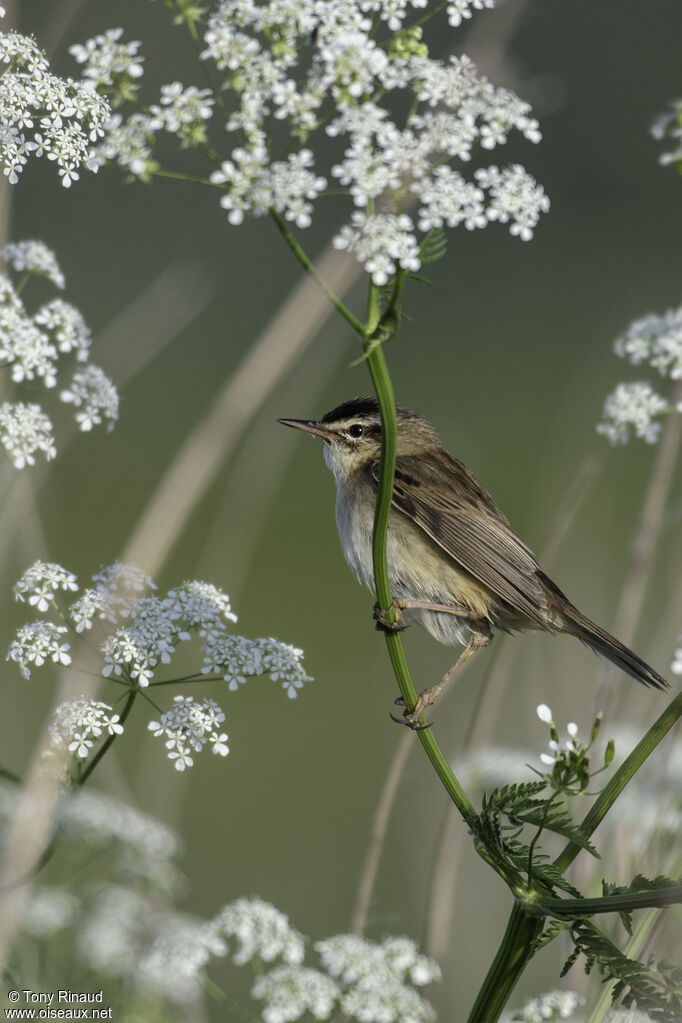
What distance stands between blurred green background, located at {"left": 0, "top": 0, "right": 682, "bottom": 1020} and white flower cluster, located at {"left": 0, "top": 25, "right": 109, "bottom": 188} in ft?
2.14

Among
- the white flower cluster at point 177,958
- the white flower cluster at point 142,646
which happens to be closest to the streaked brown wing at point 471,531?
the white flower cluster at point 142,646

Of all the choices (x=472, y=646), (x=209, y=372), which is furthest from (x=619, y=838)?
(x=209, y=372)

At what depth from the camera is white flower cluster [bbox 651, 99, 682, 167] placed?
1.38m

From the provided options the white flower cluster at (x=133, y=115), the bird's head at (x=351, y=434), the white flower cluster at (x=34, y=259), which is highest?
the bird's head at (x=351, y=434)

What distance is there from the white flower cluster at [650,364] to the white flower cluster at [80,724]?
42.1 inches

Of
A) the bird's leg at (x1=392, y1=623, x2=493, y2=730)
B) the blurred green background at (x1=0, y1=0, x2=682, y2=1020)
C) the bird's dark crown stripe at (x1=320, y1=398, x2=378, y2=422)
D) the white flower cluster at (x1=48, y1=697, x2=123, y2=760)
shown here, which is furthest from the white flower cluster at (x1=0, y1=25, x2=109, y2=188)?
the bird's dark crown stripe at (x1=320, y1=398, x2=378, y2=422)

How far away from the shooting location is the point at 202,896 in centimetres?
417

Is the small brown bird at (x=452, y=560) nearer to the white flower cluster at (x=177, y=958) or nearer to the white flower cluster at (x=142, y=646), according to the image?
the white flower cluster at (x=142, y=646)

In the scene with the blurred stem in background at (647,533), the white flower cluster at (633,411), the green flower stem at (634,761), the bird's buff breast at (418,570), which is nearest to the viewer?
the green flower stem at (634,761)

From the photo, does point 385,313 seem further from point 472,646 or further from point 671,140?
point 472,646

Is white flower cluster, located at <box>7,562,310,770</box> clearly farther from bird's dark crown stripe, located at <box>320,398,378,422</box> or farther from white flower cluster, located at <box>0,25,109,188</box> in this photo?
bird's dark crown stripe, located at <box>320,398,378,422</box>

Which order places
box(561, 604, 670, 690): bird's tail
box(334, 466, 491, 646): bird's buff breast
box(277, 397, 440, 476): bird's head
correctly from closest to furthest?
box(561, 604, 670, 690): bird's tail → box(334, 466, 491, 646): bird's buff breast → box(277, 397, 440, 476): bird's head

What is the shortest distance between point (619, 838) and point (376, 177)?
1.63 metres

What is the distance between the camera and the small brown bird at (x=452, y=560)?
256 centimetres
